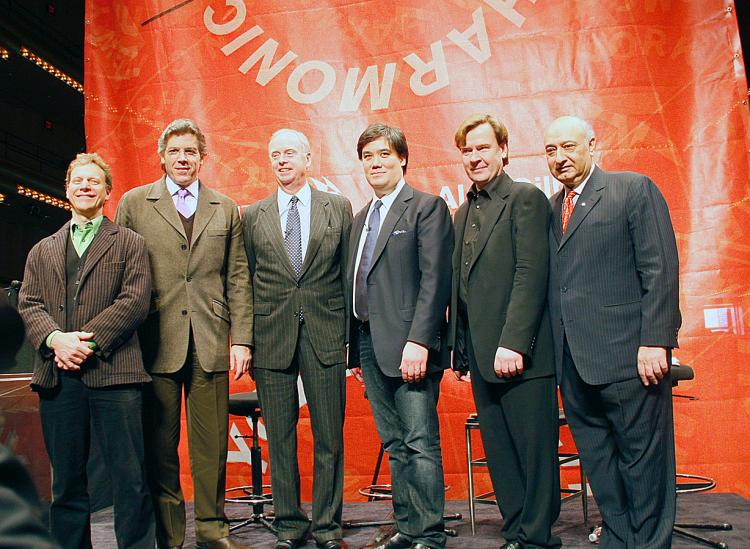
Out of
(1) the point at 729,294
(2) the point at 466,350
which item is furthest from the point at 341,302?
(1) the point at 729,294

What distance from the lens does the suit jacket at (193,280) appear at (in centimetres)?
288

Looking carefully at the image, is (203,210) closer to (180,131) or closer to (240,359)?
(180,131)

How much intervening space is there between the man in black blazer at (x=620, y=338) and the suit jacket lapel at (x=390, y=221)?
Result: 24.5 inches

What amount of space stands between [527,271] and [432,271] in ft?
1.18

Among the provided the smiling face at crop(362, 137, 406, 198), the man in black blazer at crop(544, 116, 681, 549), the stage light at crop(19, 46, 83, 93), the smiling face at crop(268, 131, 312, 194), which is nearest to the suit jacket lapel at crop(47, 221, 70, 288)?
the smiling face at crop(268, 131, 312, 194)

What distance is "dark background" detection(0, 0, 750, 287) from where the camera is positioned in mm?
11531

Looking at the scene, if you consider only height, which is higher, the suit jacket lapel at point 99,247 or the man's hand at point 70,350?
the suit jacket lapel at point 99,247

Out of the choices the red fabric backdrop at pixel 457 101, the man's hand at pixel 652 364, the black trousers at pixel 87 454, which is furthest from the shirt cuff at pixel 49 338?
the man's hand at pixel 652 364

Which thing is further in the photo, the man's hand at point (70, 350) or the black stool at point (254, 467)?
the black stool at point (254, 467)

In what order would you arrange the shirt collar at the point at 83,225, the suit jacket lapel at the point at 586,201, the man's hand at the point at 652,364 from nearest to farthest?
the man's hand at the point at 652,364 < the suit jacket lapel at the point at 586,201 < the shirt collar at the point at 83,225

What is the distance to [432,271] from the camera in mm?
2689

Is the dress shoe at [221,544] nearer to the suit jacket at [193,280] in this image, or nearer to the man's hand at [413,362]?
the suit jacket at [193,280]

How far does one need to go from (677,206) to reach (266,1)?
257 centimetres

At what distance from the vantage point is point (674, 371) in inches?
119
